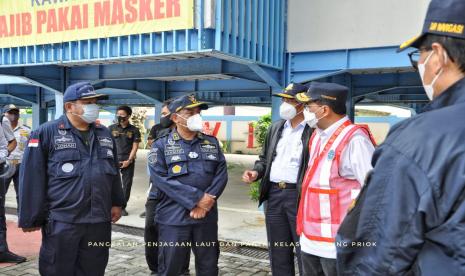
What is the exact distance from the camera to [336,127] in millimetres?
2783

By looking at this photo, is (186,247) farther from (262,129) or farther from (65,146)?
(262,129)

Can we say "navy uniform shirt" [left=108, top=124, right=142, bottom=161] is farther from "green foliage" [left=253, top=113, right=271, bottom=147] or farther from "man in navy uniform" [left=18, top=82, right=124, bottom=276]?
"green foliage" [left=253, top=113, right=271, bottom=147]

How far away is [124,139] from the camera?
23.9 feet

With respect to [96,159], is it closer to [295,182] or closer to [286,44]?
[295,182]

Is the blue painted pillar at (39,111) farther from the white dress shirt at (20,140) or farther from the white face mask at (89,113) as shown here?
the white face mask at (89,113)

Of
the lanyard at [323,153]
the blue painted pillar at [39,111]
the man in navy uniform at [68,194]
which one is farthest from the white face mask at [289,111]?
the blue painted pillar at [39,111]

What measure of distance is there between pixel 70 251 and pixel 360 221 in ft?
8.12

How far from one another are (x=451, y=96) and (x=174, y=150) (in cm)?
250

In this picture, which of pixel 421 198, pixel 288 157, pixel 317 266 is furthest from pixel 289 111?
pixel 421 198

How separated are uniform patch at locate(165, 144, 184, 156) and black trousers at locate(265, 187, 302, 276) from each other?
2.89 feet

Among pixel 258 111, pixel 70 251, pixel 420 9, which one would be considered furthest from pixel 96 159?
pixel 258 111

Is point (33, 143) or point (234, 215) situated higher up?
point (33, 143)

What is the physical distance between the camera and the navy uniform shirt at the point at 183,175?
11.1 ft

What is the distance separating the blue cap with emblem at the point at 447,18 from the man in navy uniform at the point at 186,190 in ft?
7.87
